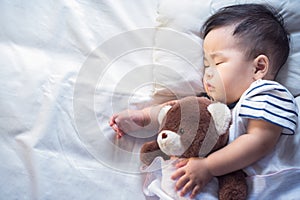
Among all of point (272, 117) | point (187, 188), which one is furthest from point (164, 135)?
point (272, 117)

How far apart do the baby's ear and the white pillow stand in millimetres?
83

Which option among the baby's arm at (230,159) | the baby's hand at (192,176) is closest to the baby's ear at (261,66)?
the baby's arm at (230,159)

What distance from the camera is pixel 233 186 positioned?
0.76 meters

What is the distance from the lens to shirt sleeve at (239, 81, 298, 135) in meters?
0.76

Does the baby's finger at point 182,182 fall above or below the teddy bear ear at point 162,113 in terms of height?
below

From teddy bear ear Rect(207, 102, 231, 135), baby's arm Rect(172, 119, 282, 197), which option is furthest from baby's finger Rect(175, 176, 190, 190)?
teddy bear ear Rect(207, 102, 231, 135)

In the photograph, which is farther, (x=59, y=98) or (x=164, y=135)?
(x=59, y=98)

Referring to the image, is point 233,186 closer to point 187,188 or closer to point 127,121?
point 187,188

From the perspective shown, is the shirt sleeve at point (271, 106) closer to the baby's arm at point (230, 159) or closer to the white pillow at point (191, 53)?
the baby's arm at point (230, 159)

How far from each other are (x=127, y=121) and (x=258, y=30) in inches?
13.9

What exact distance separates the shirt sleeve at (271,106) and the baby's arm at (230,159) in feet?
0.06

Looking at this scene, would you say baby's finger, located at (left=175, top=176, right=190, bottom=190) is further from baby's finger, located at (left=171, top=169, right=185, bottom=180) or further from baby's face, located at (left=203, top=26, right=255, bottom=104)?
baby's face, located at (left=203, top=26, right=255, bottom=104)

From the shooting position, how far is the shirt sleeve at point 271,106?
2.50ft

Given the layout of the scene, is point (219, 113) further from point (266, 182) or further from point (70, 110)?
point (70, 110)
